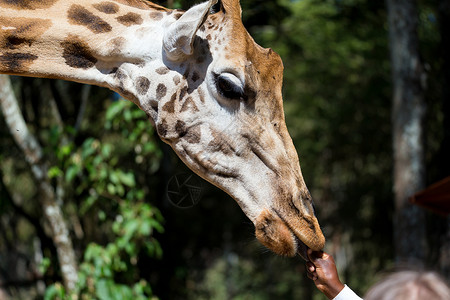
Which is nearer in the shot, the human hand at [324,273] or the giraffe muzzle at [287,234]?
the human hand at [324,273]

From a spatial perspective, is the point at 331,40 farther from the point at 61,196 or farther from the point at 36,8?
the point at 36,8

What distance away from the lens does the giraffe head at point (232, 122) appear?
2295mm

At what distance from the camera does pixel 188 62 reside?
241 centimetres

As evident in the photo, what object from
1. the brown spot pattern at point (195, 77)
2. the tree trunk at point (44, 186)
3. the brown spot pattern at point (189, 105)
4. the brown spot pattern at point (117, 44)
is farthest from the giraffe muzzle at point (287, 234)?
the tree trunk at point (44, 186)

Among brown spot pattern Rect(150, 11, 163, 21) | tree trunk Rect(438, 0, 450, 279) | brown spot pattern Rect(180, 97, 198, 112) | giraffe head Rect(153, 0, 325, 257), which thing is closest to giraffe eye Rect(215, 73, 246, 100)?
giraffe head Rect(153, 0, 325, 257)

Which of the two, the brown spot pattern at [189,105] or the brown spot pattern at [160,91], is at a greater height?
the brown spot pattern at [160,91]

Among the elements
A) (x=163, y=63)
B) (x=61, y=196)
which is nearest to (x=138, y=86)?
(x=163, y=63)

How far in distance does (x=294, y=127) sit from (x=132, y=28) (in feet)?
38.1

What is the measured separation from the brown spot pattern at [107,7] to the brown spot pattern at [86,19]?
0.16ft

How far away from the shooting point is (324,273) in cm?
217

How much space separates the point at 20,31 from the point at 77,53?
270 mm

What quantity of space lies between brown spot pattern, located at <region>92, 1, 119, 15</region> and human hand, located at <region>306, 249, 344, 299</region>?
1.42 metres

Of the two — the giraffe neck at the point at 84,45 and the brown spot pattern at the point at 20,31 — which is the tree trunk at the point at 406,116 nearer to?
the giraffe neck at the point at 84,45

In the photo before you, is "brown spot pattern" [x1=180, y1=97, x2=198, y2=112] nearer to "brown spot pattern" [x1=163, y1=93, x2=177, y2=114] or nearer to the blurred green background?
"brown spot pattern" [x1=163, y1=93, x2=177, y2=114]
